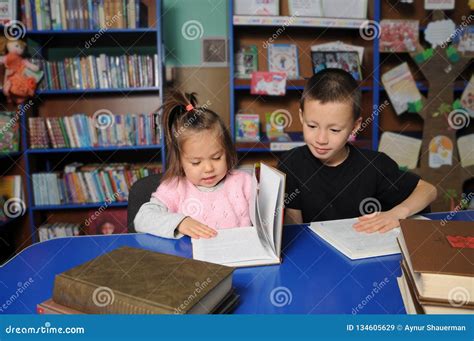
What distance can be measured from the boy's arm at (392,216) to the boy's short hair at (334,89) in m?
0.33

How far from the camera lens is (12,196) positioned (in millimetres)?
2686

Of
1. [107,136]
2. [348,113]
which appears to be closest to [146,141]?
[107,136]

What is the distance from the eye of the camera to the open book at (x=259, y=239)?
0.85m

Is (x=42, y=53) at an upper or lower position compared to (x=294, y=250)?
upper

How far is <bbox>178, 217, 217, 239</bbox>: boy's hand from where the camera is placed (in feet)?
3.39

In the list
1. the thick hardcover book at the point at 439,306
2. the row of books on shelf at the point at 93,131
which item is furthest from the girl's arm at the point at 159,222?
the row of books on shelf at the point at 93,131

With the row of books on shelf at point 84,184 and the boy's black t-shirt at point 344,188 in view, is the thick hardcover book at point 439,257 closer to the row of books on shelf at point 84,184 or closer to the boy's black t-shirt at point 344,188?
the boy's black t-shirt at point 344,188

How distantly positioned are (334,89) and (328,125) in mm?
126

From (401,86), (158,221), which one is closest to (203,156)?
(158,221)

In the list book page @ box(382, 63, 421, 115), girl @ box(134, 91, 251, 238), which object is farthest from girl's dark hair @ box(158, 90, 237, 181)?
book page @ box(382, 63, 421, 115)

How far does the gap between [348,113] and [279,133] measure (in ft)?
5.54

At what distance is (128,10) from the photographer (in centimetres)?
261

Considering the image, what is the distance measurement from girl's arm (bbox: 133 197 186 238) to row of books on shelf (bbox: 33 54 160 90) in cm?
172

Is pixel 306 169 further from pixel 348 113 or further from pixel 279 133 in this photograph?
pixel 279 133
